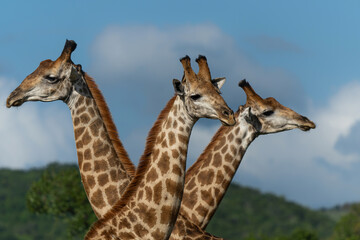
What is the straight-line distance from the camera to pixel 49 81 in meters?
12.3

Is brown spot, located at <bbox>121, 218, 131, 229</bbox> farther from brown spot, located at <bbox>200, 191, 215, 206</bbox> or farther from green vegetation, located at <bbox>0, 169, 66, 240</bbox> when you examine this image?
green vegetation, located at <bbox>0, 169, 66, 240</bbox>

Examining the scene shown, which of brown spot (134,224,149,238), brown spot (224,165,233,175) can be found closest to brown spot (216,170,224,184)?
brown spot (224,165,233,175)

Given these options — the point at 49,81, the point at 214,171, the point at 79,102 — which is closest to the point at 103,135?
the point at 79,102

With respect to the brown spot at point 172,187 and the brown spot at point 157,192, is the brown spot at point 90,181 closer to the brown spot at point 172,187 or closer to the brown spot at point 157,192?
the brown spot at point 157,192

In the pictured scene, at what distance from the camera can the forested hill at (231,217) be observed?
232 ft

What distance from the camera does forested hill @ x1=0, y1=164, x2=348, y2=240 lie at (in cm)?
7075

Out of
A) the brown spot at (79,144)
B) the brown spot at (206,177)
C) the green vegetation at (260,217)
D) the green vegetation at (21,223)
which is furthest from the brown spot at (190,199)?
the green vegetation at (260,217)

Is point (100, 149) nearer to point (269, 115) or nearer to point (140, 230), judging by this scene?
point (140, 230)

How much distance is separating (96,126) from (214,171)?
7.98 ft

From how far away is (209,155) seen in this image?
1383 centimetres

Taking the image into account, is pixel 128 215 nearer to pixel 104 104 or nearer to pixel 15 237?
pixel 104 104

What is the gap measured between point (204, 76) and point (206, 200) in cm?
304

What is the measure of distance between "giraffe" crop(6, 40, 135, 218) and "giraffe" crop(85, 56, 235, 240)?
1662 mm

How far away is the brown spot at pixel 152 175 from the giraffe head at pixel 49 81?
9.01 ft
